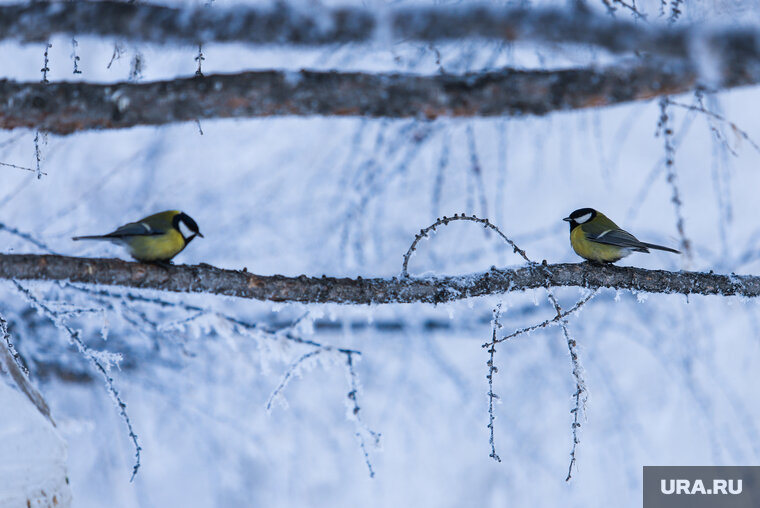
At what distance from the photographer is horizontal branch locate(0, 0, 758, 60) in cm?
97

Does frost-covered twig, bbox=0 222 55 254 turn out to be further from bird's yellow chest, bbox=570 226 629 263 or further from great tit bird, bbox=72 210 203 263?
bird's yellow chest, bbox=570 226 629 263

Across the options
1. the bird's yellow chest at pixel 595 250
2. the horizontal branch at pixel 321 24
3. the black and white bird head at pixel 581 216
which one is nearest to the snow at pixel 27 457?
the horizontal branch at pixel 321 24

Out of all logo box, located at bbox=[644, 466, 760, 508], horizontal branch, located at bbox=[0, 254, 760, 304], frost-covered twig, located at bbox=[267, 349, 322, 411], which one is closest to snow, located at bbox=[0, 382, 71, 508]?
horizontal branch, located at bbox=[0, 254, 760, 304]

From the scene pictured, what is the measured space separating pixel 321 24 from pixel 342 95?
0.18 m

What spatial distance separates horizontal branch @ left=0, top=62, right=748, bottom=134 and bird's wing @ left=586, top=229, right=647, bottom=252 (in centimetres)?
125

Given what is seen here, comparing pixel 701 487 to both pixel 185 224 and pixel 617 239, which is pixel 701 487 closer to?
pixel 617 239

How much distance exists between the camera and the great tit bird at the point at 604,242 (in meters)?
2.40

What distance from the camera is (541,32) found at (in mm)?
1003

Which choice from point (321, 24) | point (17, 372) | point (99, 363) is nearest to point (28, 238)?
point (99, 363)

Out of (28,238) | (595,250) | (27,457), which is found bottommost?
(27,457)

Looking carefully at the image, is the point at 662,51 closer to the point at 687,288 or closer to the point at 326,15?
the point at 326,15

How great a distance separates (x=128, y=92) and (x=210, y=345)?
6.98 ft

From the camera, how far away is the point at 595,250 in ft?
8.04

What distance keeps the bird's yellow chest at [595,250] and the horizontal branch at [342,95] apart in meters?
1.28
